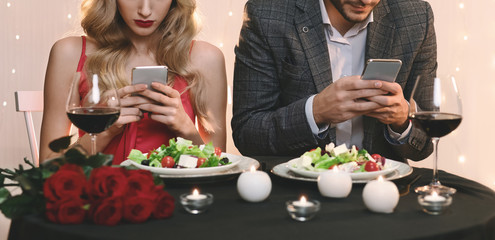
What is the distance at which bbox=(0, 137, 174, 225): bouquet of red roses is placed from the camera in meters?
0.92

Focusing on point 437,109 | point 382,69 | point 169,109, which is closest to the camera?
point 437,109

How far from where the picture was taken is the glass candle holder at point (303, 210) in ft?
3.09

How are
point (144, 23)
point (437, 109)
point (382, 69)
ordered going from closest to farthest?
point (437, 109)
point (382, 69)
point (144, 23)

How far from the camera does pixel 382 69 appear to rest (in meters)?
1.45

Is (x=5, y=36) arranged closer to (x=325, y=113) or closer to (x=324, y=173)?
(x=325, y=113)

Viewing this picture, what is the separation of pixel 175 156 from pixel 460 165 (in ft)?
7.33

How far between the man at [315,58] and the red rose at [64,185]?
0.97 metres

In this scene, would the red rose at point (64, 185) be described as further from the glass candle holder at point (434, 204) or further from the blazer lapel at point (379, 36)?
the blazer lapel at point (379, 36)

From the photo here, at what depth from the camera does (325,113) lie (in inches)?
68.4

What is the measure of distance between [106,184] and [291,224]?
31 cm

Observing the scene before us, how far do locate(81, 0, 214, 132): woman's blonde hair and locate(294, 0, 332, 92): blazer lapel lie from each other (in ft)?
1.34

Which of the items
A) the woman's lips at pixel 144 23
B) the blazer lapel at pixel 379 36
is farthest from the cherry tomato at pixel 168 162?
the blazer lapel at pixel 379 36

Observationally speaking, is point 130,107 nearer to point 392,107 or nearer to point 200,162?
point 200,162

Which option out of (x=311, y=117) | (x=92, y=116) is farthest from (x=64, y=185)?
(x=311, y=117)
